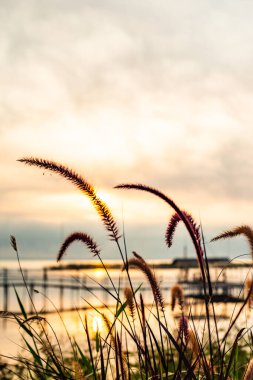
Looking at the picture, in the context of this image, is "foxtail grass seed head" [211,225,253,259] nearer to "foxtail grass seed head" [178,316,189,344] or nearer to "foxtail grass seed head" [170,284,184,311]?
"foxtail grass seed head" [178,316,189,344]

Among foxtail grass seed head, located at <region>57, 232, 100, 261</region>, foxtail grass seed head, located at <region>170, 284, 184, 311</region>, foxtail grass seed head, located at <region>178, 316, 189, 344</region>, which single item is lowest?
foxtail grass seed head, located at <region>178, 316, 189, 344</region>

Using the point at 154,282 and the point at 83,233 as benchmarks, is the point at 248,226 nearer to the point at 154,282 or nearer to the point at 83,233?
the point at 154,282

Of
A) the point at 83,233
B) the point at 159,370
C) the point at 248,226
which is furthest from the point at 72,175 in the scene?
the point at 159,370

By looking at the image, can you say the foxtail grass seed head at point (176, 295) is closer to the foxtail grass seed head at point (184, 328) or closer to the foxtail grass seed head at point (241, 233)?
the foxtail grass seed head at point (184, 328)

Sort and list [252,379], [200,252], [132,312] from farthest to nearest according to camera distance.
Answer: [132,312] < [200,252] < [252,379]

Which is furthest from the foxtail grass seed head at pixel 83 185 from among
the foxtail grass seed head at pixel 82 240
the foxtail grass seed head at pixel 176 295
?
the foxtail grass seed head at pixel 176 295

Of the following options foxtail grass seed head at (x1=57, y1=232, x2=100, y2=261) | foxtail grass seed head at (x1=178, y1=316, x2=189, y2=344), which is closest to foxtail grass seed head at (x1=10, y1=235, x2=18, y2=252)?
foxtail grass seed head at (x1=57, y1=232, x2=100, y2=261)

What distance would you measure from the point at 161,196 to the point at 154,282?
522mm

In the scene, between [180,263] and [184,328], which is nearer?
[184,328]

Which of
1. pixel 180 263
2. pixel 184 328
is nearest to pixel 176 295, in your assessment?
pixel 184 328

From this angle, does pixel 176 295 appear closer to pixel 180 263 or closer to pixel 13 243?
pixel 13 243

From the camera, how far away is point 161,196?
2.29 metres

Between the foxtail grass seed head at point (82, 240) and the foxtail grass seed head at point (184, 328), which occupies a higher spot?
the foxtail grass seed head at point (82, 240)

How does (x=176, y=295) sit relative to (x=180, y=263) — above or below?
below
